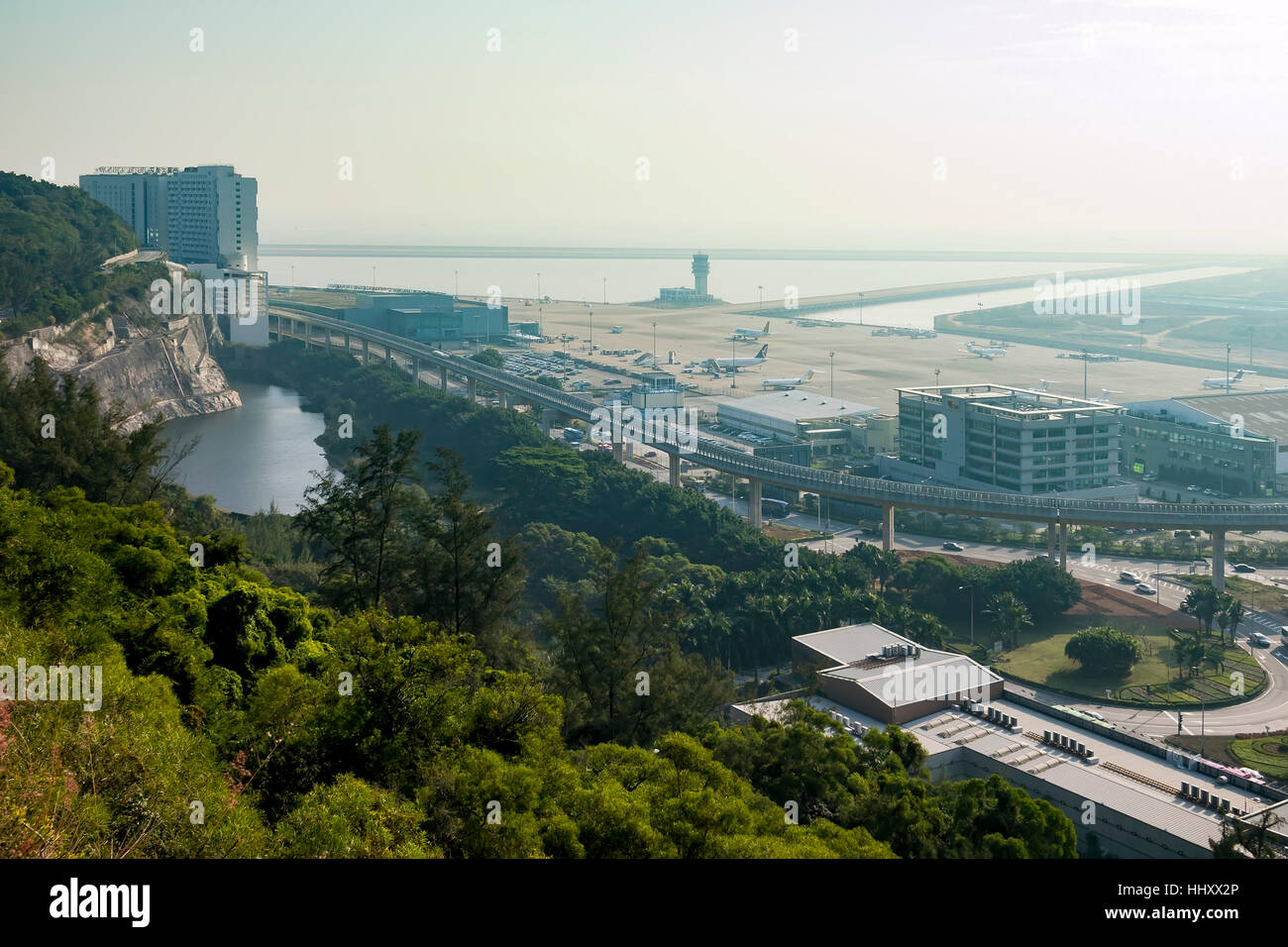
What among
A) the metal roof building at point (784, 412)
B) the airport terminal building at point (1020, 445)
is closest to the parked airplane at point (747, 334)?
the metal roof building at point (784, 412)

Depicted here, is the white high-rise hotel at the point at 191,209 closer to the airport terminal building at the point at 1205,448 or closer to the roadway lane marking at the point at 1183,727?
the airport terminal building at the point at 1205,448

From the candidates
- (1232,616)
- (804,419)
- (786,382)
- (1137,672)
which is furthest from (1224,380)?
(1137,672)

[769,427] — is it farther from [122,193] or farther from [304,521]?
[122,193]

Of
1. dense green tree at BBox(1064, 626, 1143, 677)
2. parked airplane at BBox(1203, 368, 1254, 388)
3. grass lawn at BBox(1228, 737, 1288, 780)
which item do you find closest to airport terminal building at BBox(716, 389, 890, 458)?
dense green tree at BBox(1064, 626, 1143, 677)

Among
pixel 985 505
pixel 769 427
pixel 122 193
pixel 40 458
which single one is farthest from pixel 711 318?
pixel 40 458

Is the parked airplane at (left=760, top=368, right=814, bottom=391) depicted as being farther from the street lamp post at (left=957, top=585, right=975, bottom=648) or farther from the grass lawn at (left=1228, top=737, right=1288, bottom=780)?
the grass lawn at (left=1228, top=737, right=1288, bottom=780)
